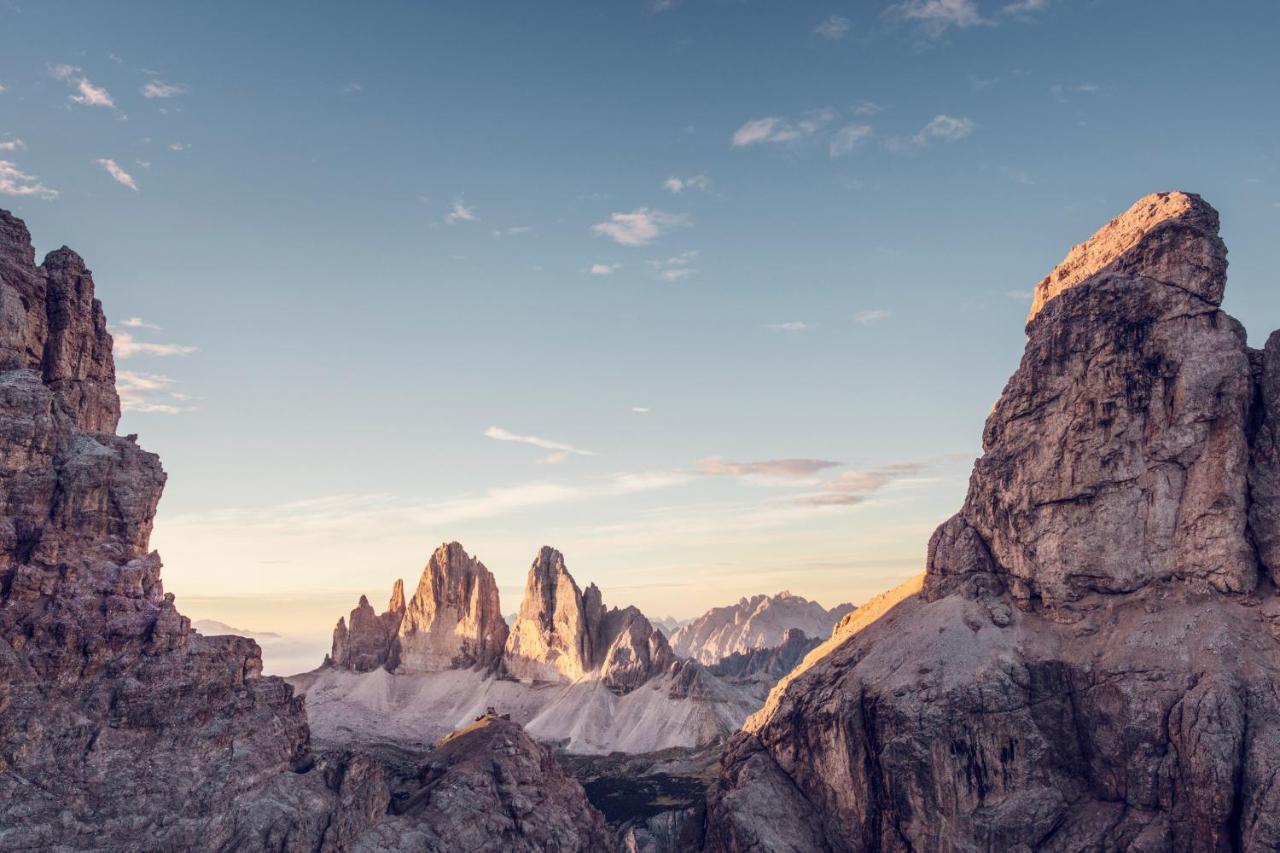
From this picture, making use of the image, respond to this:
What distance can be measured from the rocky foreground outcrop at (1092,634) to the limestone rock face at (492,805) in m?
17.5

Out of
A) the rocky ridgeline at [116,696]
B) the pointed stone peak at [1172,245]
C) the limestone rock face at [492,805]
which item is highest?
the pointed stone peak at [1172,245]

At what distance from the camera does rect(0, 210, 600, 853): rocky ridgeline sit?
85.8 metres

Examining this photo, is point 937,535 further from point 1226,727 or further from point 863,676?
point 1226,727

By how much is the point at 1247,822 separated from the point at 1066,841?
15994 mm

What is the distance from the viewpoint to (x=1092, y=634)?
98.6m

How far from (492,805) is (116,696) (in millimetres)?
41247

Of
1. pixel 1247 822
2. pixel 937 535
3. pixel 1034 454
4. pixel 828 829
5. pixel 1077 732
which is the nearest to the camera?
pixel 1247 822

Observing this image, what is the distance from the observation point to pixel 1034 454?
354 feet

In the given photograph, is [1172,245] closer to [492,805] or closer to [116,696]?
[492,805]

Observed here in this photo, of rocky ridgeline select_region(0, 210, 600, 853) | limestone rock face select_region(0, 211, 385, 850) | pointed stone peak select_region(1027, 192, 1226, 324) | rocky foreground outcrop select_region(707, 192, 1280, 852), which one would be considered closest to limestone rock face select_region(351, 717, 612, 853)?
rocky ridgeline select_region(0, 210, 600, 853)

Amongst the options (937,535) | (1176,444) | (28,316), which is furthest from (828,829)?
(28,316)

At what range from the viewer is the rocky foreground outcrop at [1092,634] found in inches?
3435

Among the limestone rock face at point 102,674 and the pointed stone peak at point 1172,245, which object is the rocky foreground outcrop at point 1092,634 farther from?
the limestone rock face at point 102,674

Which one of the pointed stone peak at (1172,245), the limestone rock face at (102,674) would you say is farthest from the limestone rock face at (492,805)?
the pointed stone peak at (1172,245)
